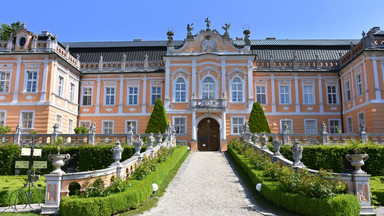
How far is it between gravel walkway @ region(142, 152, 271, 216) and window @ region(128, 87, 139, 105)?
14209 mm

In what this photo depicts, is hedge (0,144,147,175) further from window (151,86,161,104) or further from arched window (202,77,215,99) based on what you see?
window (151,86,161,104)

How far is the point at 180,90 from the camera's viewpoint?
28359 millimetres

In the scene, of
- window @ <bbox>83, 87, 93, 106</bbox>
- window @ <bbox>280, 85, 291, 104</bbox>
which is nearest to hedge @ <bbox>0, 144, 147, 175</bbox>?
window @ <bbox>83, 87, 93, 106</bbox>

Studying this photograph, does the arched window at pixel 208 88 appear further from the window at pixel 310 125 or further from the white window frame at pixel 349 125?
the white window frame at pixel 349 125

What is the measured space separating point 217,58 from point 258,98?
5.30 meters

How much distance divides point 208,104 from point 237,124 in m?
3.13

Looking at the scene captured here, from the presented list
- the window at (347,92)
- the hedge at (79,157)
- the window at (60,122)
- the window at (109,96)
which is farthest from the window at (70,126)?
the window at (347,92)

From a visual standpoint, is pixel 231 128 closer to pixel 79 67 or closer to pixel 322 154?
pixel 322 154

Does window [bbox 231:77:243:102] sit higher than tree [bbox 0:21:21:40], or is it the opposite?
tree [bbox 0:21:21:40]

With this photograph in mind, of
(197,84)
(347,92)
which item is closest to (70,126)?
(197,84)

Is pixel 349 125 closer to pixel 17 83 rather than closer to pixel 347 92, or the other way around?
pixel 347 92

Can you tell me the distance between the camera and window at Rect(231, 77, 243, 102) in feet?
92.0

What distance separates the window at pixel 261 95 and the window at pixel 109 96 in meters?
13.4

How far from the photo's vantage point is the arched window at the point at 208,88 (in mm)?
28203
